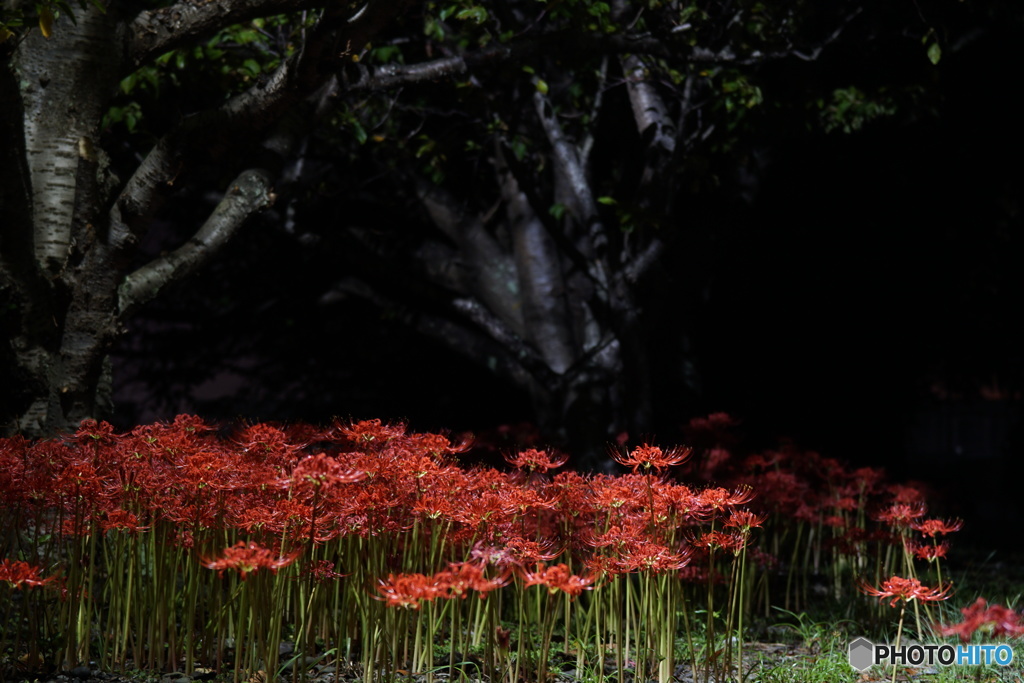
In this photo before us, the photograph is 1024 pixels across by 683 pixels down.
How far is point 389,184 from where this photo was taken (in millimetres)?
11258

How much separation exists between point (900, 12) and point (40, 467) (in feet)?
25.6

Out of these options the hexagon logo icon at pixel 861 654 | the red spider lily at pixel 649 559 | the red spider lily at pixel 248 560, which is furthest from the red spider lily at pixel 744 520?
the red spider lily at pixel 248 560

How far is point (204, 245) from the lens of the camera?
5.59m

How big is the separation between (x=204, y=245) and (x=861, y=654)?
14.1 feet

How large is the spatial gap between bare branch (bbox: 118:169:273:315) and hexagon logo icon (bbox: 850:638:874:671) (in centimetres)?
416

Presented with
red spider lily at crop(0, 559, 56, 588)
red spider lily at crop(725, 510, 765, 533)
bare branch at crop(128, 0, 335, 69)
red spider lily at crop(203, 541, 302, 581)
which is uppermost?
bare branch at crop(128, 0, 335, 69)

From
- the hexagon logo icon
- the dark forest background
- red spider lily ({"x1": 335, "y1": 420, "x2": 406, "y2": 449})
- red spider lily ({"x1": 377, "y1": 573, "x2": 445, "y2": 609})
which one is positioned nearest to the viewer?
red spider lily ({"x1": 377, "y1": 573, "x2": 445, "y2": 609})

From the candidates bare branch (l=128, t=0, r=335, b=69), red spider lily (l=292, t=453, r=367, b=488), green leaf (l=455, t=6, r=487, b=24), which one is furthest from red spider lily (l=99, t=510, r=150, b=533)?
green leaf (l=455, t=6, r=487, b=24)

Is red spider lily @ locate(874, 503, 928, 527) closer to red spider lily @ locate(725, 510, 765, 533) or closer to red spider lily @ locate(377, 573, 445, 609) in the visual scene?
red spider lily @ locate(725, 510, 765, 533)

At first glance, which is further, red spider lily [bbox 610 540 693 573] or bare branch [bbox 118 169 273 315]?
bare branch [bbox 118 169 273 315]

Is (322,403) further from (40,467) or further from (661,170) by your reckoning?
(40,467)

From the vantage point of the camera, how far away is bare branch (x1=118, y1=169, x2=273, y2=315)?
5414mm

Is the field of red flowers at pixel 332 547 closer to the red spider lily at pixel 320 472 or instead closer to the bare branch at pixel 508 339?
the red spider lily at pixel 320 472

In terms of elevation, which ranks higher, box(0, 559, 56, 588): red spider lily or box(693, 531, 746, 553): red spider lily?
box(693, 531, 746, 553): red spider lily
